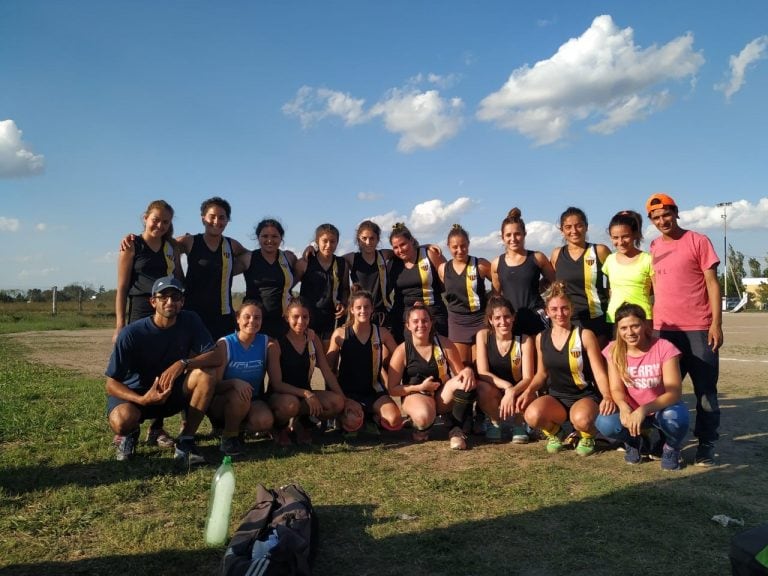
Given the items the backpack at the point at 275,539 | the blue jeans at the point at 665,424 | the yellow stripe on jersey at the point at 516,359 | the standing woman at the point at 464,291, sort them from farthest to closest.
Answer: the standing woman at the point at 464,291, the yellow stripe on jersey at the point at 516,359, the blue jeans at the point at 665,424, the backpack at the point at 275,539

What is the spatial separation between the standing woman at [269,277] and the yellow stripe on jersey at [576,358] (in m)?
2.92

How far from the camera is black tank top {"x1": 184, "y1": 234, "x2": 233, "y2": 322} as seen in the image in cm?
592

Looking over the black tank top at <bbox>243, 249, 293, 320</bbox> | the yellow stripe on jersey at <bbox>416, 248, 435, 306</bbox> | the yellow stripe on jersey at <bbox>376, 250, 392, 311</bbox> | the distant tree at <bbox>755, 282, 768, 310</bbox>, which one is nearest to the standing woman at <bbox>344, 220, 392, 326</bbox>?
the yellow stripe on jersey at <bbox>376, 250, 392, 311</bbox>

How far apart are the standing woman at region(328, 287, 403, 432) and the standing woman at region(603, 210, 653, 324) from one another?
2.39 metres

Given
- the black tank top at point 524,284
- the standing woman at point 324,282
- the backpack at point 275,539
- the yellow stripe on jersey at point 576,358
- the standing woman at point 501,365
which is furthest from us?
the standing woman at point 324,282

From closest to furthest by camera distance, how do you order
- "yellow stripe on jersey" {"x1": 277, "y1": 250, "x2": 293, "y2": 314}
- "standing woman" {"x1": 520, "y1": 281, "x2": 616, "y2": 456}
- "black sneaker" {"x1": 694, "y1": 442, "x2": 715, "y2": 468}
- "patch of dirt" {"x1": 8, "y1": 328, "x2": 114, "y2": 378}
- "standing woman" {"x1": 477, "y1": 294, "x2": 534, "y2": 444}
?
"black sneaker" {"x1": 694, "y1": 442, "x2": 715, "y2": 468}, "standing woman" {"x1": 520, "y1": 281, "x2": 616, "y2": 456}, "standing woman" {"x1": 477, "y1": 294, "x2": 534, "y2": 444}, "yellow stripe on jersey" {"x1": 277, "y1": 250, "x2": 293, "y2": 314}, "patch of dirt" {"x1": 8, "y1": 328, "x2": 114, "y2": 378}

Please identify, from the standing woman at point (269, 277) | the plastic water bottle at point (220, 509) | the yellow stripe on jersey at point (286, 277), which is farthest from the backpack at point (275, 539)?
the yellow stripe on jersey at point (286, 277)

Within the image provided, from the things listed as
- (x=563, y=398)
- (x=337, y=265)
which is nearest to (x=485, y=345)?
(x=563, y=398)

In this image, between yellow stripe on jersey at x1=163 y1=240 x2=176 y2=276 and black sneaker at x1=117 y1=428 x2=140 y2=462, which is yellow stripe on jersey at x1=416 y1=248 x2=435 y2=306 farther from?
black sneaker at x1=117 y1=428 x2=140 y2=462

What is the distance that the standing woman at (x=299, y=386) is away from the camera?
5.37 meters

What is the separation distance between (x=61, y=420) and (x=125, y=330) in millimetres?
2370

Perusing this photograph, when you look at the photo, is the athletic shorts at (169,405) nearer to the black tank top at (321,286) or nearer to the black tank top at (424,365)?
the black tank top at (321,286)

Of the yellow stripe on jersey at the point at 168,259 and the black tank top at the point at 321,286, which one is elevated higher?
the yellow stripe on jersey at the point at 168,259

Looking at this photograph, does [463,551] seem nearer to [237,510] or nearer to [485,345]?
[237,510]
